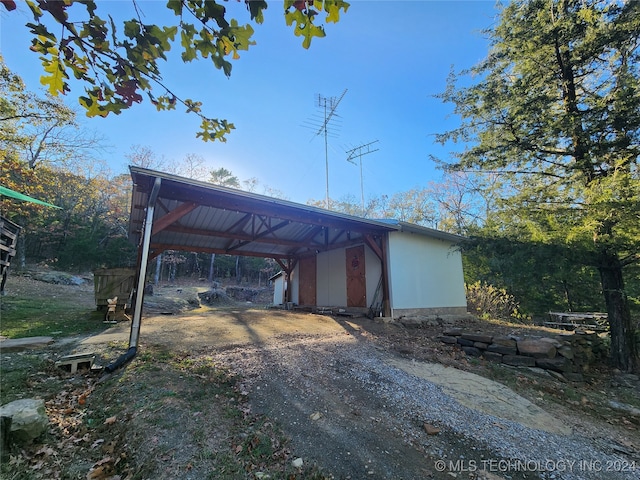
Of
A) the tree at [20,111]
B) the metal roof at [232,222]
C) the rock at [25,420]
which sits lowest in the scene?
the rock at [25,420]

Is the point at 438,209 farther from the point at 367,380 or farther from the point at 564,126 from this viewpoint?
the point at 367,380

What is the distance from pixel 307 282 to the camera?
479 inches

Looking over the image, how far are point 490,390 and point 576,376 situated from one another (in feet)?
7.10

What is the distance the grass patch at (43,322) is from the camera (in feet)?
16.7

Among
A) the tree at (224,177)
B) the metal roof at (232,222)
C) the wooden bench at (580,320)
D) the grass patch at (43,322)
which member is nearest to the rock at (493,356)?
the metal roof at (232,222)

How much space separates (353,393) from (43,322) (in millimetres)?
7298

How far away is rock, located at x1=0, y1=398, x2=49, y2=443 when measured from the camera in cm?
194

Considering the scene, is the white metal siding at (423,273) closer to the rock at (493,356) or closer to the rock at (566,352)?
the rock at (493,356)

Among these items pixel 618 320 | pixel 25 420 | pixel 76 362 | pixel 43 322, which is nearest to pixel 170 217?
pixel 76 362

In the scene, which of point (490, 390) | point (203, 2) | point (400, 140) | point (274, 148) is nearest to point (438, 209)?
point (400, 140)

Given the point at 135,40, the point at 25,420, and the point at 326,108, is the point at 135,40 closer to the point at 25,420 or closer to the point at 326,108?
the point at 25,420

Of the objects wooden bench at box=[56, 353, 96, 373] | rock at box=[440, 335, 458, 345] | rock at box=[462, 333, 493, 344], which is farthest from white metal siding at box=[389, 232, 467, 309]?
wooden bench at box=[56, 353, 96, 373]

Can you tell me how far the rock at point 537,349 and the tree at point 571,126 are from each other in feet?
5.49

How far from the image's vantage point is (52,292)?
1190cm
